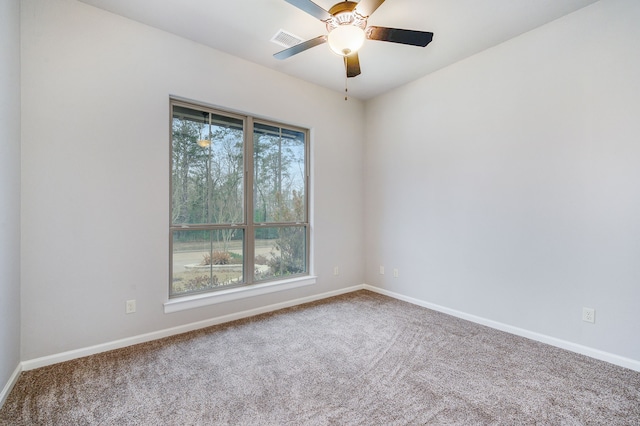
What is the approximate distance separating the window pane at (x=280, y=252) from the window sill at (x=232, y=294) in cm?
15

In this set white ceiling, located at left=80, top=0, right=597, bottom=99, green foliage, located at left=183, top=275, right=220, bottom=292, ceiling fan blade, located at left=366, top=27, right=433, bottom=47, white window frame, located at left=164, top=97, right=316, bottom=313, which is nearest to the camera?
ceiling fan blade, located at left=366, top=27, right=433, bottom=47

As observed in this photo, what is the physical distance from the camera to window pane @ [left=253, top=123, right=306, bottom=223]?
11.8ft

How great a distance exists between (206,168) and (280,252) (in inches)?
55.1

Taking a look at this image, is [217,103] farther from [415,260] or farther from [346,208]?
[415,260]

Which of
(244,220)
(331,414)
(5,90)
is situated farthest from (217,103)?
→ (331,414)

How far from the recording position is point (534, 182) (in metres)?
2.79

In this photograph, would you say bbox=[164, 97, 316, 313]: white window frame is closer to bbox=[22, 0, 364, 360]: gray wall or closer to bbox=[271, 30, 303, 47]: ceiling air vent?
bbox=[22, 0, 364, 360]: gray wall

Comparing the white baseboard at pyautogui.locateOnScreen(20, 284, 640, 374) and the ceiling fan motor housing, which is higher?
the ceiling fan motor housing

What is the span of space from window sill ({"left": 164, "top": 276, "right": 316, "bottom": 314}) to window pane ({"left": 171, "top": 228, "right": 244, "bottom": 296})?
4.8 inches

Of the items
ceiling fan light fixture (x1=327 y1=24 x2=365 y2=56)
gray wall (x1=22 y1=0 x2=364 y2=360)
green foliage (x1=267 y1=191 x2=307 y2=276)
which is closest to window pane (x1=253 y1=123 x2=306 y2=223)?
green foliage (x1=267 y1=191 x2=307 y2=276)

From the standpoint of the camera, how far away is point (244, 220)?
11.4ft

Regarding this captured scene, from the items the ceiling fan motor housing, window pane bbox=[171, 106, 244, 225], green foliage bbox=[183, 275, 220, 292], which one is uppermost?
the ceiling fan motor housing

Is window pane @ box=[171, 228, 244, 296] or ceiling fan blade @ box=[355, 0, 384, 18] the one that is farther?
window pane @ box=[171, 228, 244, 296]

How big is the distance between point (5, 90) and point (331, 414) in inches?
114
